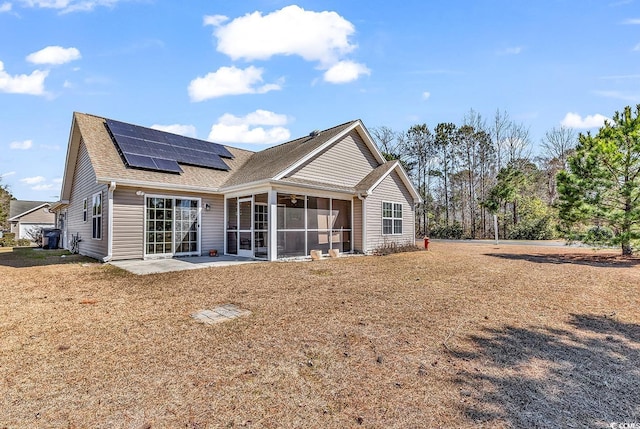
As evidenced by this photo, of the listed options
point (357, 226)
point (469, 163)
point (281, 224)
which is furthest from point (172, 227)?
point (469, 163)

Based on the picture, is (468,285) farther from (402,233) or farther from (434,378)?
(402,233)

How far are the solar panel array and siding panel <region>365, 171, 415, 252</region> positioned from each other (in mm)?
6928

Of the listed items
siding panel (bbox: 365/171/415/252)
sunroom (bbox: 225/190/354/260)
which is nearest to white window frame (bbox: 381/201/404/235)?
siding panel (bbox: 365/171/415/252)

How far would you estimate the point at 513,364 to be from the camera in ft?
10.4

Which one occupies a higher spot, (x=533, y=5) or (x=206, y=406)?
(x=533, y=5)

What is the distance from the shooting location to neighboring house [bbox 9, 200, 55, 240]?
113 feet

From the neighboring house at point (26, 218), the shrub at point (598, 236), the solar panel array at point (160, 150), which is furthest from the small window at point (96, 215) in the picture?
the neighboring house at point (26, 218)

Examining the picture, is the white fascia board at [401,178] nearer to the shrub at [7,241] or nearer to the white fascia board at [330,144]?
the white fascia board at [330,144]

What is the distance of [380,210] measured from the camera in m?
14.0

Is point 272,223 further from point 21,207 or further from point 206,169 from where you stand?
point 21,207

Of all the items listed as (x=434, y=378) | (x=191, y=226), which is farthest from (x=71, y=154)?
(x=434, y=378)

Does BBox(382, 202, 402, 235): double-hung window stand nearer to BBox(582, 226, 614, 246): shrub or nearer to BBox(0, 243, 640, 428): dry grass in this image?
BBox(582, 226, 614, 246): shrub

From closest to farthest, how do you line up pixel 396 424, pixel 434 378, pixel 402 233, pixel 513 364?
pixel 396 424, pixel 434 378, pixel 513 364, pixel 402 233

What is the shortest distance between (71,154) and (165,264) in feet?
29.7
